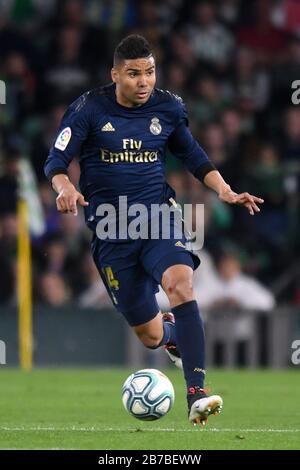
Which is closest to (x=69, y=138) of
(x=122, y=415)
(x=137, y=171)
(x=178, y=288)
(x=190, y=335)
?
(x=137, y=171)

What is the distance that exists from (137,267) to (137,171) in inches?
24.6

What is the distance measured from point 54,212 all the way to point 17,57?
2625 mm

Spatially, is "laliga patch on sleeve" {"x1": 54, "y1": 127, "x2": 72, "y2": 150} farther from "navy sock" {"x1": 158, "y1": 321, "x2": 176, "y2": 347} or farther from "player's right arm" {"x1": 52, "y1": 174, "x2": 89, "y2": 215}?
"navy sock" {"x1": 158, "y1": 321, "x2": 176, "y2": 347}

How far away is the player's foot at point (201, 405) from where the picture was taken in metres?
8.20

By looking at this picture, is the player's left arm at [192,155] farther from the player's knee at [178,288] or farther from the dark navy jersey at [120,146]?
the player's knee at [178,288]

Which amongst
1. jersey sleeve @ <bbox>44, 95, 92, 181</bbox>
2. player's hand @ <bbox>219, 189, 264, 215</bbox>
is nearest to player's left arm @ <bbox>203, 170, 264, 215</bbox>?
player's hand @ <bbox>219, 189, 264, 215</bbox>

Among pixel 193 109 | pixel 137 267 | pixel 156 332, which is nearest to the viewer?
pixel 137 267

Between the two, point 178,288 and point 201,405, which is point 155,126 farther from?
point 201,405

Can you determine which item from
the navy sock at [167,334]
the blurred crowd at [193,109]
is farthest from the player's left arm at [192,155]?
the blurred crowd at [193,109]

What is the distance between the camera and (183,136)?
9.21 metres

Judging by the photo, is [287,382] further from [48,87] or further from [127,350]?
[48,87]

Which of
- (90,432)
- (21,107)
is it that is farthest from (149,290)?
(21,107)

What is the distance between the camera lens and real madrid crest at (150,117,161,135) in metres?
9.06

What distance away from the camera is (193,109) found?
→ 59.1 feet
